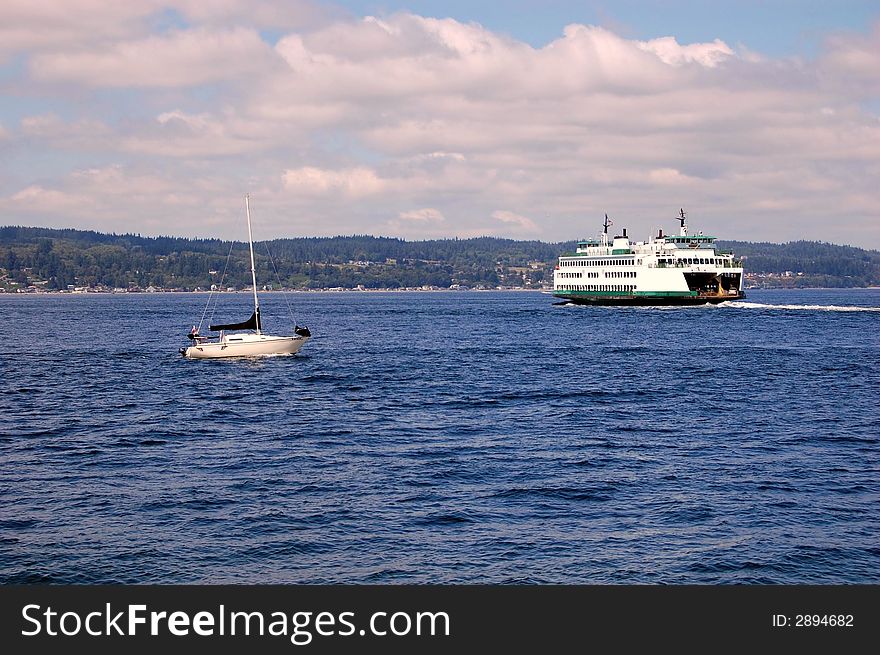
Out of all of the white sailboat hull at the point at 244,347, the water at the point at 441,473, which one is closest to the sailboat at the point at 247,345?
the white sailboat hull at the point at 244,347

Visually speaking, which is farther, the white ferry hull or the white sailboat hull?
the white ferry hull

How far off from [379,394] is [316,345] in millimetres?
42807

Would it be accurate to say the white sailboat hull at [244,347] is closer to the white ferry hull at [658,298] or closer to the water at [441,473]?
the water at [441,473]

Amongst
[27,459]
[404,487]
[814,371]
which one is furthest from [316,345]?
[404,487]

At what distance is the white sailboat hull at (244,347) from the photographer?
268 feet

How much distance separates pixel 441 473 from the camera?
119 ft

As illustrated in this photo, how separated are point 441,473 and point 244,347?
48543 mm

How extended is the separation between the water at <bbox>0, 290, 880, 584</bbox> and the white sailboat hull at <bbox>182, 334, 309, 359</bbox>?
377 centimetres

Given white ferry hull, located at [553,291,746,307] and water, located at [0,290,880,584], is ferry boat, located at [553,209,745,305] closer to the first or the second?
white ferry hull, located at [553,291,746,307]

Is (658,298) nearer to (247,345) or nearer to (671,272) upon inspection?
(671,272)

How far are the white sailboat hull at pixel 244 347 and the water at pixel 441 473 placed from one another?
3770mm

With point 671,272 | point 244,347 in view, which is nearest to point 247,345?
point 244,347

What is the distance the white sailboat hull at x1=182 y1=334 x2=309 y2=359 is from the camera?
81.6 metres

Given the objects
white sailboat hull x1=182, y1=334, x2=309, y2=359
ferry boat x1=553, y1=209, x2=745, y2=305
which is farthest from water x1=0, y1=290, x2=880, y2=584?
ferry boat x1=553, y1=209, x2=745, y2=305
